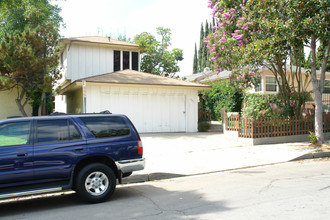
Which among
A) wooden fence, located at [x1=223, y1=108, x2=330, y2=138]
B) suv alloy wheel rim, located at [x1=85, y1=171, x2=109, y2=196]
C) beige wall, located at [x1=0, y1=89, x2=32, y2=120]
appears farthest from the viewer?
beige wall, located at [x1=0, y1=89, x2=32, y2=120]

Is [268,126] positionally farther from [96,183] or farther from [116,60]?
[116,60]

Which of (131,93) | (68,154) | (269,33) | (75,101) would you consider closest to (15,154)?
(68,154)

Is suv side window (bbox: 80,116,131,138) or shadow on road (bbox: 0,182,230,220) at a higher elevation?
suv side window (bbox: 80,116,131,138)

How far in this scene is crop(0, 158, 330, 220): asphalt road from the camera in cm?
486

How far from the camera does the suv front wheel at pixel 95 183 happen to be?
558 centimetres

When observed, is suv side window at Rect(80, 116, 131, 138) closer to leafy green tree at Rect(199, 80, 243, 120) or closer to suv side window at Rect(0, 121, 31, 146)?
suv side window at Rect(0, 121, 31, 146)

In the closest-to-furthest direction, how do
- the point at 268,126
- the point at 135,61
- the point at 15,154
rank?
the point at 15,154 → the point at 268,126 → the point at 135,61

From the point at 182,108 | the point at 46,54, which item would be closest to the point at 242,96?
the point at 182,108

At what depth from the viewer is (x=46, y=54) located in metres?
18.9

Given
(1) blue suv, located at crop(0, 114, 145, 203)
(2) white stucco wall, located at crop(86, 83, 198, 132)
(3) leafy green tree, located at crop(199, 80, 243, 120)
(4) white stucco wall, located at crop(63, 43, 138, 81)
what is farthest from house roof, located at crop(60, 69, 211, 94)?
(1) blue suv, located at crop(0, 114, 145, 203)

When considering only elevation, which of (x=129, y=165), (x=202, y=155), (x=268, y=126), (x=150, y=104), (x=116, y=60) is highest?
(x=116, y=60)

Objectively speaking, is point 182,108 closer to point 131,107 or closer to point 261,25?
point 131,107

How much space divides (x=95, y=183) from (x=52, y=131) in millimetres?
1302

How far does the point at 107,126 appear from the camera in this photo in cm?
607
